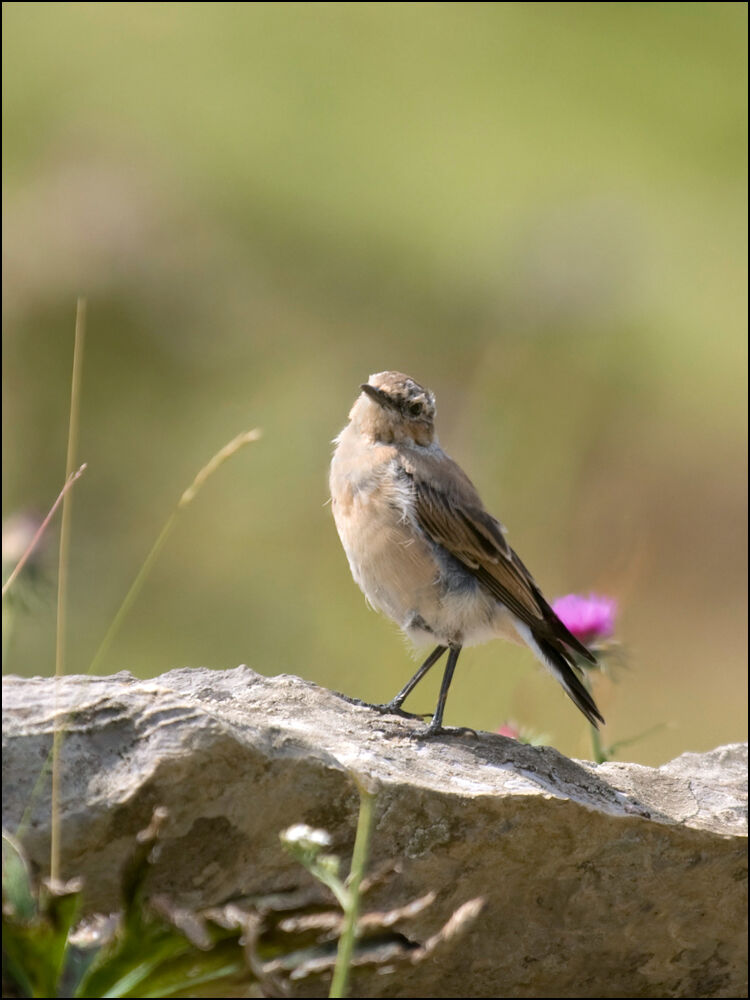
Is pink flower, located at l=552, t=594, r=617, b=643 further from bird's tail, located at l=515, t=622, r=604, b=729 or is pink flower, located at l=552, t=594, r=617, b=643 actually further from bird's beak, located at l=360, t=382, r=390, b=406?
bird's beak, located at l=360, t=382, r=390, b=406

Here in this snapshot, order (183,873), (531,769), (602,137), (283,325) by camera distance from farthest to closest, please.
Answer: (602,137)
(283,325)
(531,769)
(183,873)

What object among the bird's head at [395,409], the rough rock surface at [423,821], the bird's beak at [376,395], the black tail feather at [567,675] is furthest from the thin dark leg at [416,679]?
the bird's beak at [376,395]

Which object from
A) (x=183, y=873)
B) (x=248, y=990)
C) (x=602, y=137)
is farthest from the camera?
(x=602, y=137)

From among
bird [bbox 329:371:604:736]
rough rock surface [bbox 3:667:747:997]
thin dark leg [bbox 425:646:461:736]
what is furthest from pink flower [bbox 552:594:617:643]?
rough rock surface [bbox 3:667:747:997]

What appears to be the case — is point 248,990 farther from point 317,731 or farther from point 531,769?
point 531,769

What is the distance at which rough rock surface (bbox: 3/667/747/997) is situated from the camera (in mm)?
3016

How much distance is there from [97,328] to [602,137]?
7.32 meters

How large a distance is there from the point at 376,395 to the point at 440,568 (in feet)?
2.38

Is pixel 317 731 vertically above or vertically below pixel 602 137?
below

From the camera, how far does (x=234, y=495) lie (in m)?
10.1

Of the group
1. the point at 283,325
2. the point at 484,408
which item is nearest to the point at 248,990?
the point at 484,408

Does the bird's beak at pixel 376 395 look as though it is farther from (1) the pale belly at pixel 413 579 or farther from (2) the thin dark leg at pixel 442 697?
(2) the thin dark leg at pixel 442 697

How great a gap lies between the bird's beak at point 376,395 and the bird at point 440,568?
25 cm

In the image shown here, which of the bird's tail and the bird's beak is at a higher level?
the bird's beak
